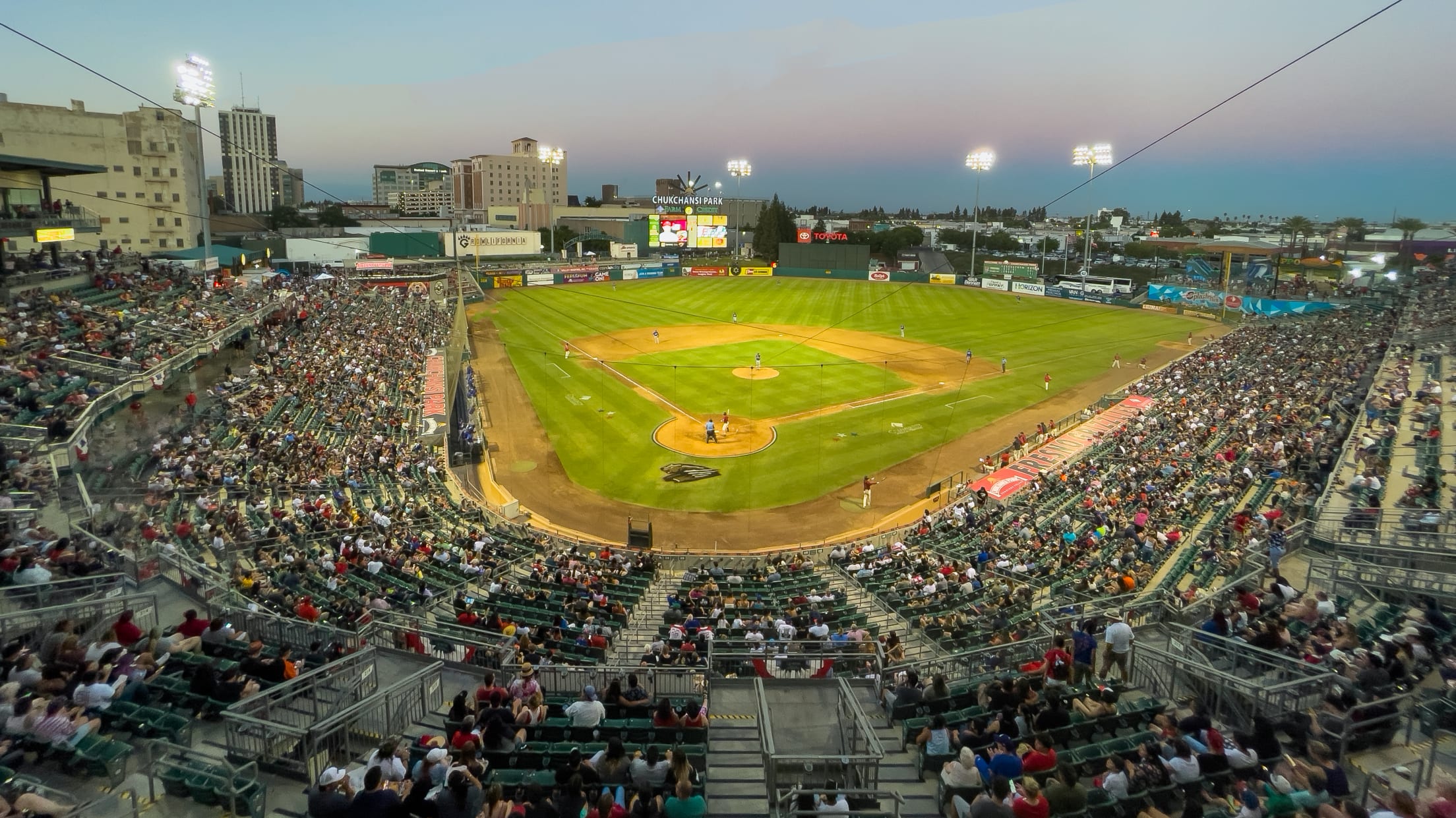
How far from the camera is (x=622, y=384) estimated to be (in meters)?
39.8

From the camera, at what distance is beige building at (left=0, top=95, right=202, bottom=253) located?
5997 cm

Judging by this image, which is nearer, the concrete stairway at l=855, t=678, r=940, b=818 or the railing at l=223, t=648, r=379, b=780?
the railing at l=223, t=648, r=379, b=780

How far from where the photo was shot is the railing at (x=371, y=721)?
23.7ft

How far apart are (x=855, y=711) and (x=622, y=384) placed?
33059 mm

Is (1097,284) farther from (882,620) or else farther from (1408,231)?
(882,620)

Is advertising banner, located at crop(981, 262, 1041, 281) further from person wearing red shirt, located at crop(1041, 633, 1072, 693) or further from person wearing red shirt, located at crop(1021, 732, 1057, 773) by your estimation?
person wearing red shirt, located at crop(1021, 732, 1057, 773)

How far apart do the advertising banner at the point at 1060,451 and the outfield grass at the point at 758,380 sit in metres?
9.88

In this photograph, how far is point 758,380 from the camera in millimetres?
40594

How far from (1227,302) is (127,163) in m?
91.4

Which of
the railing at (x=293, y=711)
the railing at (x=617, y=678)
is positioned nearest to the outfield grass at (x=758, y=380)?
the railing at (x=617, y=678)

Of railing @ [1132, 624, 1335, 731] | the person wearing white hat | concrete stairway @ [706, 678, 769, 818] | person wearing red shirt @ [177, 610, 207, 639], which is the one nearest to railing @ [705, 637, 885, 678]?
concrete stairway @ [706, 678, 769, 818]

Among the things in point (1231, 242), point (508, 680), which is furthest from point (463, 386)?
point (1231, 242)

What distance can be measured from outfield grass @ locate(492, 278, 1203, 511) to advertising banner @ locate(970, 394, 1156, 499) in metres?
2.23

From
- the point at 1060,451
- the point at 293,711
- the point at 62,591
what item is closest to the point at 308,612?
the point at 62,591
